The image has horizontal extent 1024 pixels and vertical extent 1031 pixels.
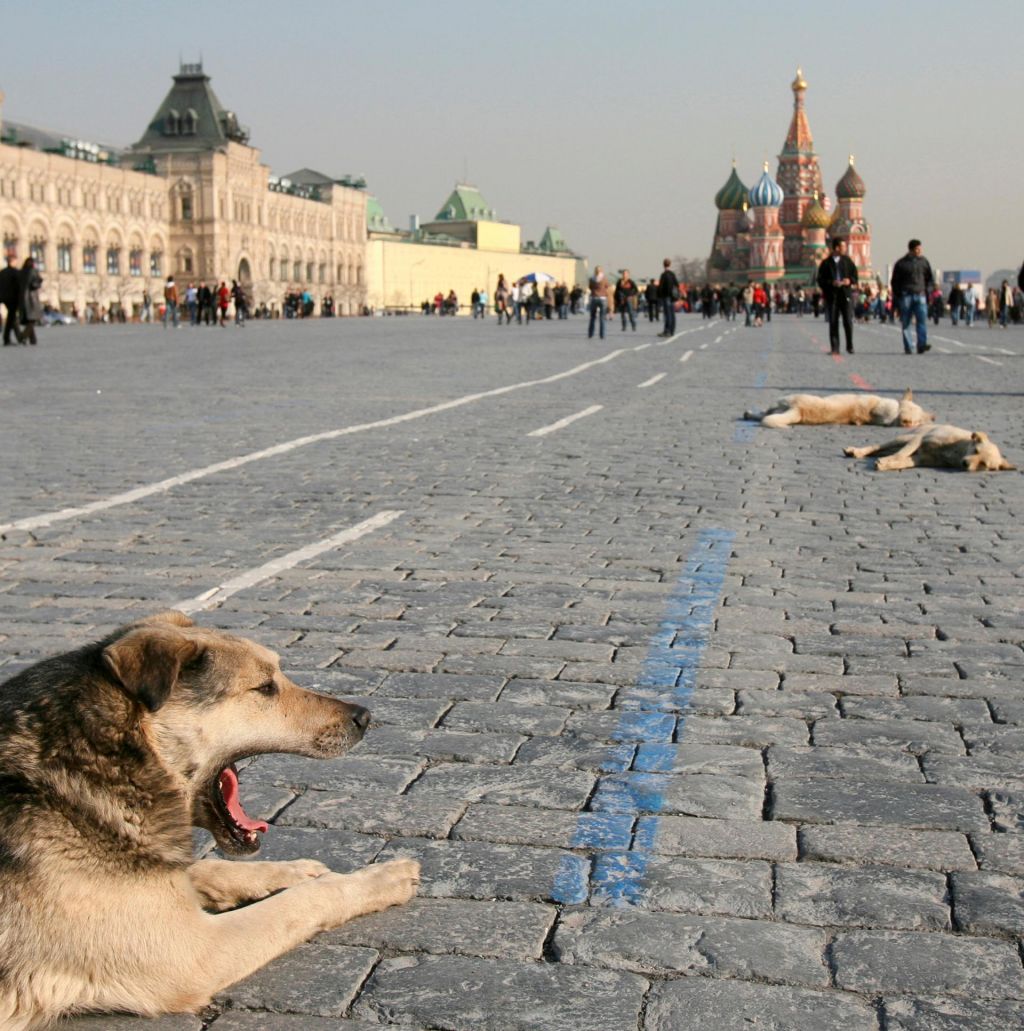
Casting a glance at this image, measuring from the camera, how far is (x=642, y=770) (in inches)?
A: 166

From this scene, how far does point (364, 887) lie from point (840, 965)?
38.7 inches

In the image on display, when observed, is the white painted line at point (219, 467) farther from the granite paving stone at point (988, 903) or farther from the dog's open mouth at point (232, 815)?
the granite paving stone at point (988, 903)

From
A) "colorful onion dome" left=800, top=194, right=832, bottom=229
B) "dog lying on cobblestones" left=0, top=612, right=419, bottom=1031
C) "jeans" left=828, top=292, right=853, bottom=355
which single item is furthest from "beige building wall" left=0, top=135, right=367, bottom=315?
"dog lying on cobblestones" left=0, top=612, right=419, bottom=1031

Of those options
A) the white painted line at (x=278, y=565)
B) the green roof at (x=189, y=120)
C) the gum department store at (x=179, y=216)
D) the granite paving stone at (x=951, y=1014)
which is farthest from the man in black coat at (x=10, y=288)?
the green roof at (x=189, y=120)

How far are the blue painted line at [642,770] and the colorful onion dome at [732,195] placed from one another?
180885 mm

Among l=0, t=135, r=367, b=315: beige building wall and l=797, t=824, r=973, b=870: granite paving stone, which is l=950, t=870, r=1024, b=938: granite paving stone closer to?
l=797, t=824, r=973, b=870: granite paving stone

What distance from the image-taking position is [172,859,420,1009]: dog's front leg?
2.93 metres

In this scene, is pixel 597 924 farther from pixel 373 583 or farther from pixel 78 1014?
pixel 373 583

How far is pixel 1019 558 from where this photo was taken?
296 inches

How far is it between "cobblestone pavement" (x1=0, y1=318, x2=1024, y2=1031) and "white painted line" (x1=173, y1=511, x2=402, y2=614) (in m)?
0.07

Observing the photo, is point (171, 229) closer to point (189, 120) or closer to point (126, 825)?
point (189, 120)

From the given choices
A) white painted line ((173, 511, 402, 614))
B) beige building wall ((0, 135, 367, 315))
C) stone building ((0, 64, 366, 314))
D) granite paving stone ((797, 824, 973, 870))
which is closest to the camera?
granite paving stone ((797, 824, 973, 870))

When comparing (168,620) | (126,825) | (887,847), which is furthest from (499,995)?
(887,847)

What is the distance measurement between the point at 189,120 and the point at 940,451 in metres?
119
